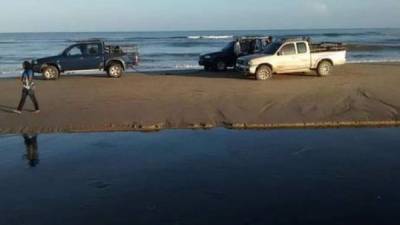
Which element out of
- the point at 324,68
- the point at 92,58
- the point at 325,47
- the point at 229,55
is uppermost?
the point at 92,58

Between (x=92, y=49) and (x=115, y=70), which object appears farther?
(x=115, y=70)

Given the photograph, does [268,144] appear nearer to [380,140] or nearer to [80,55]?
[380,140]

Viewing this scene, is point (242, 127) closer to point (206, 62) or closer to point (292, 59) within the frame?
point (292, 59)

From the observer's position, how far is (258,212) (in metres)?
7.04

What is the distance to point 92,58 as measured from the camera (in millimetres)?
26812

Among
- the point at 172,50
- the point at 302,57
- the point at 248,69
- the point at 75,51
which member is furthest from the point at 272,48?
the point at 172,50

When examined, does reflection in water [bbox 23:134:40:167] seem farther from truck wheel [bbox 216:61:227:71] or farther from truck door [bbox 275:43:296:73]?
truck wheel [bbox 216:61:227:71]

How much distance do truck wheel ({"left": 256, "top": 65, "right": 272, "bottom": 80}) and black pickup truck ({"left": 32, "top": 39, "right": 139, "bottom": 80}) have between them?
22.6ft

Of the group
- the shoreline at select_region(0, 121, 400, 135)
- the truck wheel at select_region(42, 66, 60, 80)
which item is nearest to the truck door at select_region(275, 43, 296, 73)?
the truck wheel at select_region(42, 66, 60, 80)

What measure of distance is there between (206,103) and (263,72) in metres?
7.92

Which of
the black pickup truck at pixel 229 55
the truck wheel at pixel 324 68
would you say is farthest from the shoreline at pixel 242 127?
the black pickup truck at pixel 229 55

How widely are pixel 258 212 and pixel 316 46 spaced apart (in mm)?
19655

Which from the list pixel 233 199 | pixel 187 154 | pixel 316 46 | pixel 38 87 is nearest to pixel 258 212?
pixel 233 199

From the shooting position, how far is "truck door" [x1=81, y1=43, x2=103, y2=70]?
26750 mm
